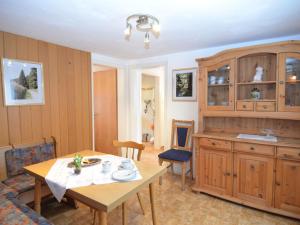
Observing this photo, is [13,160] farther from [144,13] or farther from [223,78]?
[223,78]

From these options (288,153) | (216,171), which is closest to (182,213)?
(216,171)

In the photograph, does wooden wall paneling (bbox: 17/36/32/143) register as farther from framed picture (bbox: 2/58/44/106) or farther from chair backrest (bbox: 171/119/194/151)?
chair backrest (bbox: 171/119/194/151)

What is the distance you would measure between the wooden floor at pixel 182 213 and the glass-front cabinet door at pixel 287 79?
133 cm

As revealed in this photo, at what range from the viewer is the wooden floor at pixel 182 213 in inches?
82.9

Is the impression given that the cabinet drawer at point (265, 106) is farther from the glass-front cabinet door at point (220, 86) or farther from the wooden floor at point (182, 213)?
the wooden floor at point (182, 213)

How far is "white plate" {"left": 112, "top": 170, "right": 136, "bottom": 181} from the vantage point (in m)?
1.50

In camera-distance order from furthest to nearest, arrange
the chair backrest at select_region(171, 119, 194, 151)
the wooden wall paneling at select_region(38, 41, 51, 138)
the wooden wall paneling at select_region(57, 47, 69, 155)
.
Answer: the chair backrest at select_region(171, 119, 194, 151)
the wooden wall paneling at select_region(57, 47, 69, 155)
the wooden wall paneling at select_region(38, 41, 51, 138)

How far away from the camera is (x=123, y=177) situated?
1514mm

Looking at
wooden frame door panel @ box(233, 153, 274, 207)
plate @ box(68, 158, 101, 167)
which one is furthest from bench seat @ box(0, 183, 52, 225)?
wooden frame door panel @ box(233, 153, 274, 207)

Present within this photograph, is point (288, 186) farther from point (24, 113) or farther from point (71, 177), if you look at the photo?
point (24, 113)

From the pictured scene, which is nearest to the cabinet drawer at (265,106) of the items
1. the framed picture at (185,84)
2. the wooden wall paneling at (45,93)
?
the framed picture at (185,84)

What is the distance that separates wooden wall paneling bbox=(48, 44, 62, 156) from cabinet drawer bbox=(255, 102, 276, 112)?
284cm

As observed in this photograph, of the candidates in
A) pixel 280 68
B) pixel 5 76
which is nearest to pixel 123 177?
pixel 5 76

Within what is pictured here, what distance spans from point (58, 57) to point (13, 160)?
1.56 meters
